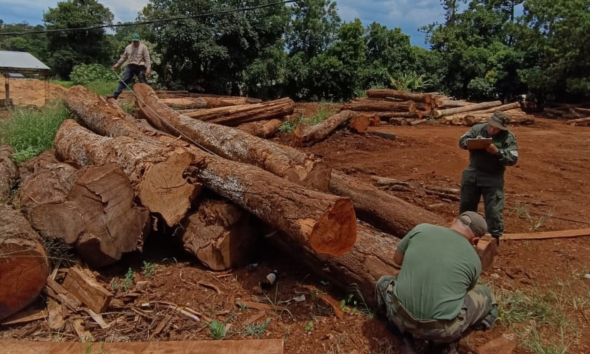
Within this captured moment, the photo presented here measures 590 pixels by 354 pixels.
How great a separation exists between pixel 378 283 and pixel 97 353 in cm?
194

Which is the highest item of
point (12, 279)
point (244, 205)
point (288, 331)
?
point (244, 205)

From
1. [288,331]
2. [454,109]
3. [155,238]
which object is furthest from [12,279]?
[454,109]

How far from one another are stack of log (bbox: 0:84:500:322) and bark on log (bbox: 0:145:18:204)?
558 millimetres

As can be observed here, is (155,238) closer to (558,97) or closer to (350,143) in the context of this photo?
(350,143)

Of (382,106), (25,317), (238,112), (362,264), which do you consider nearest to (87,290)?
(25,317)

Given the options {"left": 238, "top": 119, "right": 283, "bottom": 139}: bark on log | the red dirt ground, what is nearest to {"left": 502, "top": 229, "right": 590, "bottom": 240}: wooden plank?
the red dirt ground

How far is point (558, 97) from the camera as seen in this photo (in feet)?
59.9

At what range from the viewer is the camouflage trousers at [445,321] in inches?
111

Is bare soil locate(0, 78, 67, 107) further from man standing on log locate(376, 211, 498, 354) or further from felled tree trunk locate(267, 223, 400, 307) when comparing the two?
man standing on log locate(376, 211, 498, 354)

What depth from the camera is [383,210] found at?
15.3 feet

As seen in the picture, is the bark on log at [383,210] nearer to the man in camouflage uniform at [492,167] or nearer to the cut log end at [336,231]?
the man in camouflage uniform at [492,167]

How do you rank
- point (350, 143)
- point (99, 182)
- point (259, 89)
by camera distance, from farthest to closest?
point (259, 89) → point (350, 143) → point (99, 182)

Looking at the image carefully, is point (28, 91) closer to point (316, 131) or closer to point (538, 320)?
point (316, 131)

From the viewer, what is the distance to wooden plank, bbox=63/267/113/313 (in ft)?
11.3
